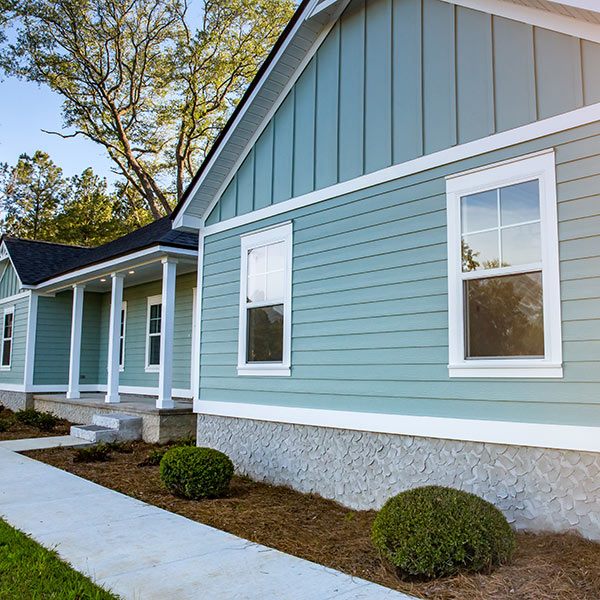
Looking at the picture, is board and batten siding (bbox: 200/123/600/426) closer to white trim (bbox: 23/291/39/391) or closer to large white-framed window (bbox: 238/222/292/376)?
large white-framed window (bbox: 238/222/292/376)

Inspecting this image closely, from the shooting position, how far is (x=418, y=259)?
5562 millimetres

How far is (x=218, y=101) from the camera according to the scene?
2652cm

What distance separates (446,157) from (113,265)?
27.7 ft

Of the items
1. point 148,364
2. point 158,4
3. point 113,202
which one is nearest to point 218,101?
point 158,4

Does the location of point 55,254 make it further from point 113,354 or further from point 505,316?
point 505,316

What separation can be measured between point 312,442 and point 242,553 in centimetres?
223

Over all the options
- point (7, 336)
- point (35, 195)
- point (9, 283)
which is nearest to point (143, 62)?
point (9, 283)

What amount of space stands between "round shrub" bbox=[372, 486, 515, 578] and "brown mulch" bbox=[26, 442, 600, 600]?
0.10m

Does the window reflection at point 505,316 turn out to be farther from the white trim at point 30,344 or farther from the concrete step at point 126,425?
the white trim at point 30,344

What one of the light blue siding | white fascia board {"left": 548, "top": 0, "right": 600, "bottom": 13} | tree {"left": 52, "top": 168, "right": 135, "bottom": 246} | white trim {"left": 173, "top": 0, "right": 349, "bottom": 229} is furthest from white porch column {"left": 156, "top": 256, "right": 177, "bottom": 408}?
tree {"left": 52, "top": 168, "right": 135, "bottom": 246}

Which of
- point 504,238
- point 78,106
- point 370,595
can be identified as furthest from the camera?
point 78,106

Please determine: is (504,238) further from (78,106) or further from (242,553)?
(78,106)

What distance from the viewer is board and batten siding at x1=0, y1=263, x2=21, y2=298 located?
17172 mm

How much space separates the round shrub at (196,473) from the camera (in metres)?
6.30
